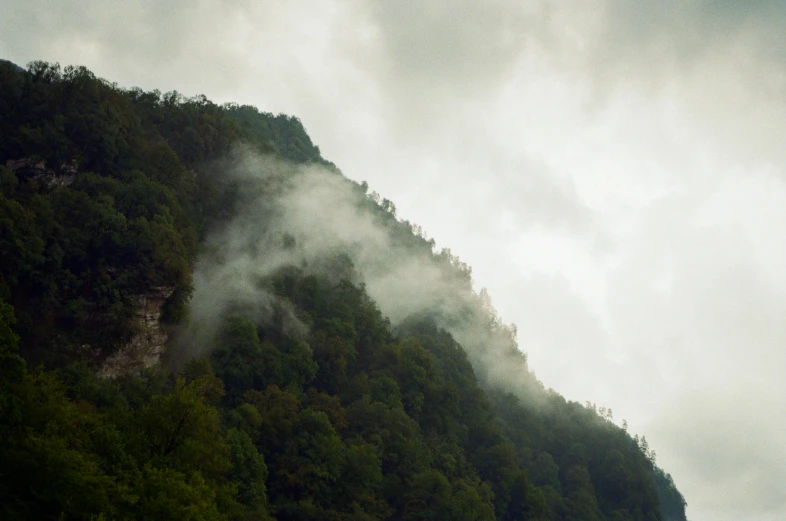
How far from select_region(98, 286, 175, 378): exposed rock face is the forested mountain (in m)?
0.26

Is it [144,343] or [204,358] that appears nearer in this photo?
[144,343]

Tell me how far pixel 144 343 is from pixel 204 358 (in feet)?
33.3

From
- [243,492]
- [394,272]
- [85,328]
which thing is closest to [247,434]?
[243,492]

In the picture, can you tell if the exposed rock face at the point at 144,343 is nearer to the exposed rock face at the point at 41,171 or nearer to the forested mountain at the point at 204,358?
the forested mountain at the point at 204,358

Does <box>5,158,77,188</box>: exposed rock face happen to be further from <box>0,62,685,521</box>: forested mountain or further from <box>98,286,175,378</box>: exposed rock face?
<box>98,286,175,378</box>: exposed rock face

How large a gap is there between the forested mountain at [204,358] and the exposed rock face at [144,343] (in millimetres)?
261

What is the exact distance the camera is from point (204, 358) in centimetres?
8638

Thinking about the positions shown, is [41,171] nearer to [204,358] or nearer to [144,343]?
[144,343]

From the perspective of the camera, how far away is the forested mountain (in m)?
44.8

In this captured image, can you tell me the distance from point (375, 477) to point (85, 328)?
145ft

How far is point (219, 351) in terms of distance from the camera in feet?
300

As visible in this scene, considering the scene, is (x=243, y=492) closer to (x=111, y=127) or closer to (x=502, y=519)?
(x=111, y=127)

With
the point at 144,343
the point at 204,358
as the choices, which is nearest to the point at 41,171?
the point at 144,343

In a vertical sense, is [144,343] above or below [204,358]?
below
